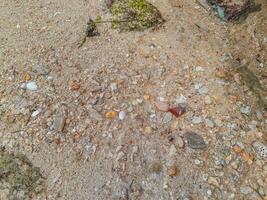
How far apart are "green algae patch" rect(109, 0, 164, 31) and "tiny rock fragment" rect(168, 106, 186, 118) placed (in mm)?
1145

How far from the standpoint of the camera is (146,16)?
469 cm

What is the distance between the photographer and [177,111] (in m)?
3.89

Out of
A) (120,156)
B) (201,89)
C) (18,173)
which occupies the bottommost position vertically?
(18,173)

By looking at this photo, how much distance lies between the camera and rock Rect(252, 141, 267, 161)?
3637 mm

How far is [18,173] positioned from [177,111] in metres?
1.52

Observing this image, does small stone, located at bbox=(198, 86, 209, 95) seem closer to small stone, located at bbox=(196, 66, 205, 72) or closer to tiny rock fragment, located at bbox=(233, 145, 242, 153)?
small stone, located at bbox=(196, 66, 205, 72)

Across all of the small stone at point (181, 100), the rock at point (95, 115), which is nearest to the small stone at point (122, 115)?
the rock at point (95, 115)

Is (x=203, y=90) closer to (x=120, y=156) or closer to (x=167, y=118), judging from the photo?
(x=167, y=118)

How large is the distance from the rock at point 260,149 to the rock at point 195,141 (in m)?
0.45

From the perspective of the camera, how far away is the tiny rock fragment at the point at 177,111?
3.88 meters

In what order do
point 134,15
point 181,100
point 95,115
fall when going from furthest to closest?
1. point 134,15
2. point 181,100
3. point 95,115

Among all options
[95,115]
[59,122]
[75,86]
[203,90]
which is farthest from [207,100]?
[59,122]

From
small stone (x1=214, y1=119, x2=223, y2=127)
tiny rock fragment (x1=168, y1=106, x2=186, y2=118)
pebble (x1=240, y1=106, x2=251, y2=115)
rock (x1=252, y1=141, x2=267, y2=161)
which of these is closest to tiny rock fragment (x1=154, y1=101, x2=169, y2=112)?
tiny rock fragment (x1=168, y1=106, x2=186, y2=118)

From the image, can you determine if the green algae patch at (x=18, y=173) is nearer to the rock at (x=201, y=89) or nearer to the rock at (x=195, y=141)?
the rock at (x=195, y=141)
